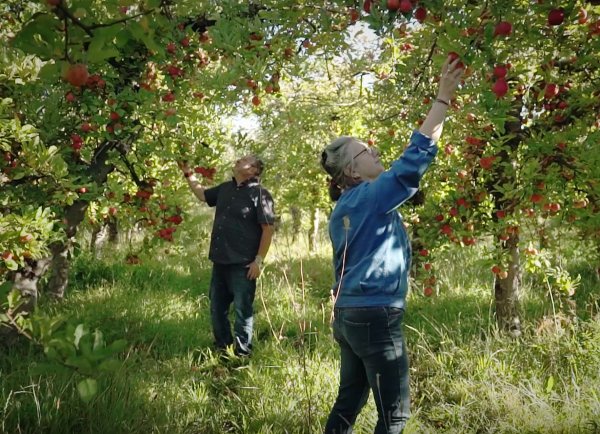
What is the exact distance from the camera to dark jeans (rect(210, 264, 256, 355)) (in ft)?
13.0

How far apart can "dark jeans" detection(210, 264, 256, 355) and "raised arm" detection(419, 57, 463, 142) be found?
2.38 meters

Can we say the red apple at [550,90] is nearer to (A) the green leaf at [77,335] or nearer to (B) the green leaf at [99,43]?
(B) the green leaf at [99,43]

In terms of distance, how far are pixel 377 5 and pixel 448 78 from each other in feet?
1.26

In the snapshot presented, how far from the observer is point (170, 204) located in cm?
416

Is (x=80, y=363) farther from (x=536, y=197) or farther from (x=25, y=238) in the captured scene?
(x=536, y=197)

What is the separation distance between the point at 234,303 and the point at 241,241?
0.50m

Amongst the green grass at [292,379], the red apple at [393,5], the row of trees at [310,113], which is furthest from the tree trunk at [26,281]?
the red apple at [393,5]

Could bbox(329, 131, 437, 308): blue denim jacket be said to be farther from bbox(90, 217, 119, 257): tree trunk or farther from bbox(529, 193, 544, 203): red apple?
bbox(90, 217, 119, 257): tree trunk

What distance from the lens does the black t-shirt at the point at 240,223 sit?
394cm

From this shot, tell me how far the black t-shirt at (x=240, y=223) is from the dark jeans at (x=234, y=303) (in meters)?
0.11

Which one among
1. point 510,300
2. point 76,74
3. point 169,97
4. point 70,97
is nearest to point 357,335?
point 76,74

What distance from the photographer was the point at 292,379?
3.17 metres

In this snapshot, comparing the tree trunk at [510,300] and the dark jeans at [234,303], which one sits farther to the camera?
the tree trunk at [510,300]

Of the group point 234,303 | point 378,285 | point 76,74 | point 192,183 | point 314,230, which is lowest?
point 234,303
